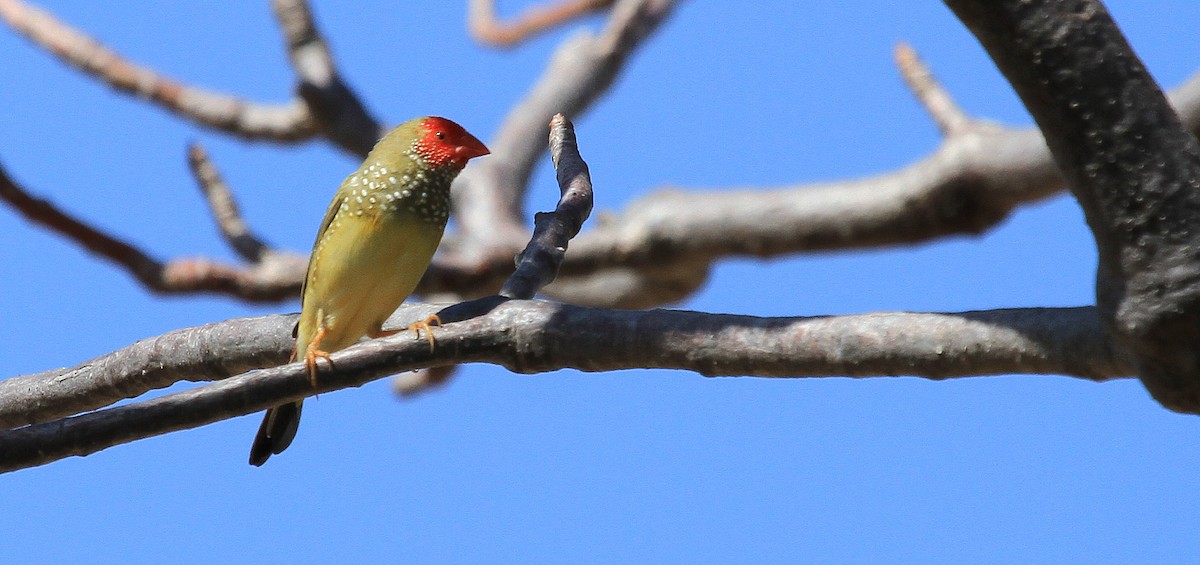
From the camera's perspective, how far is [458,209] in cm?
705

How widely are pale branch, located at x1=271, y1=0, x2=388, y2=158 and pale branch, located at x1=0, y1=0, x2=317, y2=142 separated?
0.17m

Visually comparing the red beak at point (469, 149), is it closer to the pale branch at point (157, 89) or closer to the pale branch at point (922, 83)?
the pale branch at point (922, 83)

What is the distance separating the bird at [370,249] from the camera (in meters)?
3.69

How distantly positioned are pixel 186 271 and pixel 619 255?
1.92m

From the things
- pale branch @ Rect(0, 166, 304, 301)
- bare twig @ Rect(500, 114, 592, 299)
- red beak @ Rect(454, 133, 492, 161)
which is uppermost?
pale branch @ Rect(0, 166, 304, 301)

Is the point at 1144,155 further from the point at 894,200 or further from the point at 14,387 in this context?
the point at 894,200

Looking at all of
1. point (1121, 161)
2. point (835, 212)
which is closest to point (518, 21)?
point (835, 212)

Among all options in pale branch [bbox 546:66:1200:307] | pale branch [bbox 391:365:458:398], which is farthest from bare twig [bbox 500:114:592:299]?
pale branch [bbox 391:365:458:398]

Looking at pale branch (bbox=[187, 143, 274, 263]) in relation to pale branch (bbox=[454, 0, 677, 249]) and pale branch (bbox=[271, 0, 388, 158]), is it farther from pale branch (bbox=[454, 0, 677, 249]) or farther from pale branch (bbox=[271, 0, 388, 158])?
pale branch (bbox=[454, 0, 677, 249])

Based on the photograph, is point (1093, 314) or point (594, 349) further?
point (594, 349)

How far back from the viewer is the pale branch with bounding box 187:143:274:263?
5.35 m

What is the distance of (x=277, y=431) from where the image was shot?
381 cm

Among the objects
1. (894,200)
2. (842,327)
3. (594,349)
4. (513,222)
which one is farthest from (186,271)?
(842,327)

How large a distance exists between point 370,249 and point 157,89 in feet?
12.2
